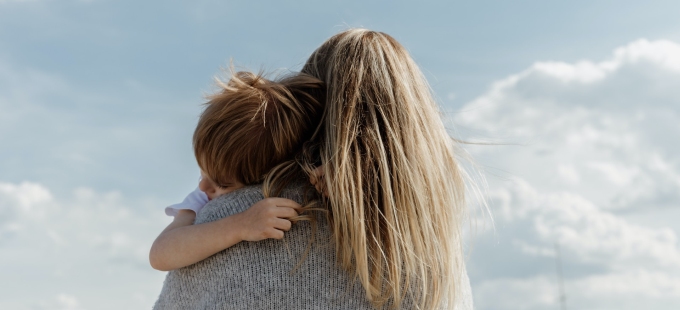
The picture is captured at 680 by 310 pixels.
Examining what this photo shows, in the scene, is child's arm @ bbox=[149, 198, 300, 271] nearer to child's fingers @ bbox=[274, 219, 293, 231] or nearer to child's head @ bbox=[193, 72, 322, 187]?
child's fingers @ bbox=[274, 219, 293, 231]

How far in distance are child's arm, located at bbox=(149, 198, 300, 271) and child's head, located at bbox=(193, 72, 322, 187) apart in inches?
8.1

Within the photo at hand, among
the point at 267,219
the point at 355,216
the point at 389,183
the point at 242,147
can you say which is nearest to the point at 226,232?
the point at 267,219

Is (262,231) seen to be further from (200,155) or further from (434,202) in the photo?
(434,202)

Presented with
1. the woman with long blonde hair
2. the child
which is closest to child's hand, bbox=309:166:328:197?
the woman with long blonde hair

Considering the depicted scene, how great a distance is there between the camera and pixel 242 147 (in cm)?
271

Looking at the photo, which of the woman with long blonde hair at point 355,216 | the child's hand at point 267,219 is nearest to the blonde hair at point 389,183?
the woman with long blonde hair at point 355,216

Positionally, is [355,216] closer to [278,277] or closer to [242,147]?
[278,277]

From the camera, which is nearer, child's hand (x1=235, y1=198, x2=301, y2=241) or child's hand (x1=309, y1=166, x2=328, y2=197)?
child's hand (x1=235, y1=198, x2=301, y2=241)

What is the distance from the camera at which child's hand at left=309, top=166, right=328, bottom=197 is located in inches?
104

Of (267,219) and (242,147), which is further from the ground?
(242,147)

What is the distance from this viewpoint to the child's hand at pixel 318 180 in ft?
8.66

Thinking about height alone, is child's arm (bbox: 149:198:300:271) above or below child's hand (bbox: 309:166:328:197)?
below

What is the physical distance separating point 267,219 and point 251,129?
381 mm

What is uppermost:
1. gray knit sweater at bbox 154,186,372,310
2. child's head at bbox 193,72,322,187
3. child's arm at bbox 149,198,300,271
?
child's head at bbox 193,72,322,187
